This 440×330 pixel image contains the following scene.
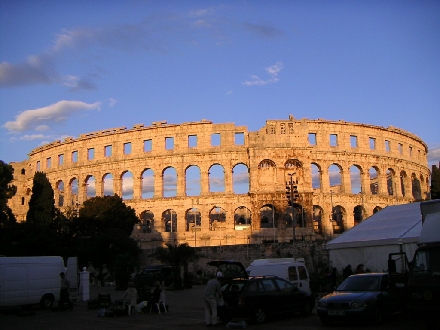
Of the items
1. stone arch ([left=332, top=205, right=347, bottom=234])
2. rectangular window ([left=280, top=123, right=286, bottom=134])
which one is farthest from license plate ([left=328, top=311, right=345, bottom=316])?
stone arch ([left=332, top=205, right=347, bottom=234])

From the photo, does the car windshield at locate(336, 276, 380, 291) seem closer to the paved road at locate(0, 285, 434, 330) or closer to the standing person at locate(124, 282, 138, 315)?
the paved road at locate(0, 285, 434, 330)

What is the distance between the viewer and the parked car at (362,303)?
11.0 metres

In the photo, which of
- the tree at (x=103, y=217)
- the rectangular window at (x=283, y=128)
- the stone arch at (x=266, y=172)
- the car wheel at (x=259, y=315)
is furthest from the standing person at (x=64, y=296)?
the rectangular window at (x=283, y=128)

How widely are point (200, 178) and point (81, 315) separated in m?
34.3

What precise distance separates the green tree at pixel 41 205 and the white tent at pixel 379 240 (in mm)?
26420

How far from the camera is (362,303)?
11031 mm

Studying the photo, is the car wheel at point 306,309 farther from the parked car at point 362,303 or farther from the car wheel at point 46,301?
the car wheel at point 46,301

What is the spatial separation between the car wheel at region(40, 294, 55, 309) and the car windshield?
11.5 m

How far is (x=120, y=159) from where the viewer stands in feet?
171

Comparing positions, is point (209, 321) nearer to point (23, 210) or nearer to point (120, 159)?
point (120, 159)

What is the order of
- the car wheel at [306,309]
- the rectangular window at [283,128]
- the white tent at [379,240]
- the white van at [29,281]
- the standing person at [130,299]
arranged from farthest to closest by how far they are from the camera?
the rectangular window at [283,128] < the white tent at [379,240] < the white van at [29,281] < the standing person at [130,299] < the car wheel at [306,309]

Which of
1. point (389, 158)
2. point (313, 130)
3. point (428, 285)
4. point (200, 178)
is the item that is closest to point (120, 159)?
point (200, 178)

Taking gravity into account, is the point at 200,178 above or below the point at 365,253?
above

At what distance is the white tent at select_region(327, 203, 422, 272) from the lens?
18.0 meters
